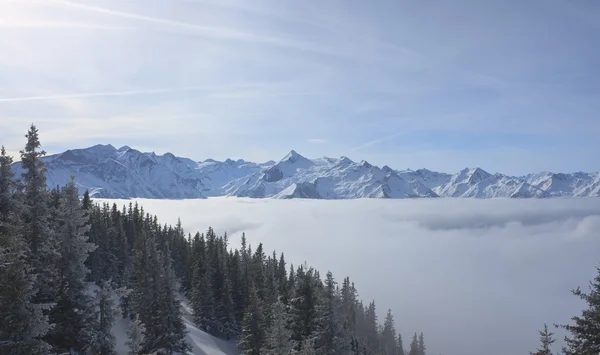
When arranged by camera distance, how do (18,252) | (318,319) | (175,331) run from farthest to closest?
(175,331) → (318,319) → (18,252)

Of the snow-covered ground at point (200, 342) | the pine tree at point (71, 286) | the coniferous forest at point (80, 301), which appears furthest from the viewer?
the snow-covered ground at point (200, 342)

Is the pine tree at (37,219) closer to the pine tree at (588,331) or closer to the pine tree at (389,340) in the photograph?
the pine tree at (588,331)

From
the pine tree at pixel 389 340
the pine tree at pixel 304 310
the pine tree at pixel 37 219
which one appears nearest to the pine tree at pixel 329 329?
the pine tree at pixel 304 310

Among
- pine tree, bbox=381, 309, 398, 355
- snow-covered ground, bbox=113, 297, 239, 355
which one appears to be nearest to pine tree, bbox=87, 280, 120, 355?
snow-covered ground, bbox=113, 297, 239, 355

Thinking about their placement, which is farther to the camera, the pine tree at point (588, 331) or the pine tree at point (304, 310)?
the pine tree at point (304, 310)

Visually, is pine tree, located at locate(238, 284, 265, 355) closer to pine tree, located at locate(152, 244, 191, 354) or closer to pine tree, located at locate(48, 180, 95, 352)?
pine tree, located at locate(152, 244, 191, 354)

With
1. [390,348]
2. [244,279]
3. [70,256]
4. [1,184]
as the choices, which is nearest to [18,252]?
[70,256]

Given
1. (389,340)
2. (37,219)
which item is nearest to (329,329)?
(37,219)

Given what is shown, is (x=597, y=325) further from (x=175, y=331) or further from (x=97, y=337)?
(x=175, y=331)
